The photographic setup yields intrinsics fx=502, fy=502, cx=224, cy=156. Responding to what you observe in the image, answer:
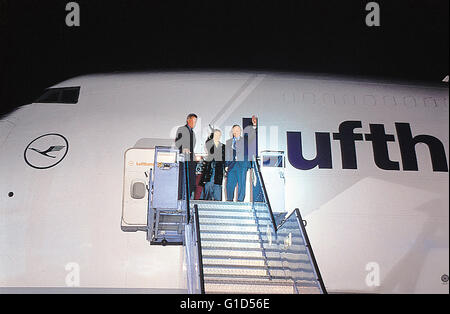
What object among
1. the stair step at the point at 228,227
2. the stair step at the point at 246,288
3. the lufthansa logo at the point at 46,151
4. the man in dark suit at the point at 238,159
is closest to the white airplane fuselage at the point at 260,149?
the lufthansa logo at the point at 46,151

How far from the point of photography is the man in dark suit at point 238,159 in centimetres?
698

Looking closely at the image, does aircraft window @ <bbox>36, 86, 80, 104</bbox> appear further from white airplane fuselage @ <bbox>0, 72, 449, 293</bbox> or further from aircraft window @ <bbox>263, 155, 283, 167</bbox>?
aircraft window @ <bbox>263, 155, 283, 167</bbox>

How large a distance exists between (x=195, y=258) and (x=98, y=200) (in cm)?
209

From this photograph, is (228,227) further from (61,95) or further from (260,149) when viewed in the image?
(61,95)

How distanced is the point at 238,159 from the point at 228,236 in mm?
1171

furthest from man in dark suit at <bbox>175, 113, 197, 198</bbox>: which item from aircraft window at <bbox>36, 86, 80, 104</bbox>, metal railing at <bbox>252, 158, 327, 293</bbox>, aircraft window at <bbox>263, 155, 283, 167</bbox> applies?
aircraft window at <bbox>36, 86, 80, 104</bbox>

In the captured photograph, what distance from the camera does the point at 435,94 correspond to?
8.60m

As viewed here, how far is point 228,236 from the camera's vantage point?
639 centimetres

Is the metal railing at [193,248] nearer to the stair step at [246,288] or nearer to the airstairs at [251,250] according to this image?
the airstairs at [251,250]

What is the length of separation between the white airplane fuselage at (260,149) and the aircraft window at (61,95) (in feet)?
0.36

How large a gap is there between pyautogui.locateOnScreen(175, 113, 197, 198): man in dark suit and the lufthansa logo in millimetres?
1642

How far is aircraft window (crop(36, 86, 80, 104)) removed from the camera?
25.7ft

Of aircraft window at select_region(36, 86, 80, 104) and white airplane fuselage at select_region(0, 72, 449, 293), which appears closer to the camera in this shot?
white airplane fuselage at select_region(0, 72, 449, 293)
